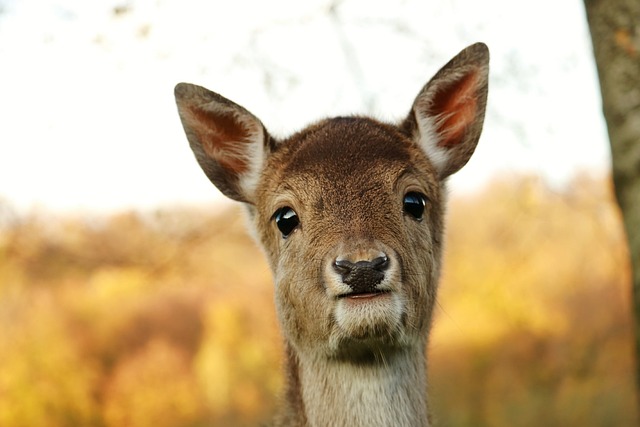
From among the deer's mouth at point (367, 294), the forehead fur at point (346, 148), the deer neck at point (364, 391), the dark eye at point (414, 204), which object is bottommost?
the deer neck at point (364, 391)

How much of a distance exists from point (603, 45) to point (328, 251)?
13.8 ft

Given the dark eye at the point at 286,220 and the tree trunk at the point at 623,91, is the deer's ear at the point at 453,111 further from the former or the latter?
the tree trunk at the point at 623,91

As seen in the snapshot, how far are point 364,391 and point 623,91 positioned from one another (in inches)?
160

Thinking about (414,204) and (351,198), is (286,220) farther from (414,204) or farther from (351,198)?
(414,204)

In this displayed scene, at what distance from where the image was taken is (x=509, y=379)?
923 inches

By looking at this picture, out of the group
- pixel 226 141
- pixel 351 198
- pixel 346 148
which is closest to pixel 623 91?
pixel 346 148

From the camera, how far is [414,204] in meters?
5.27

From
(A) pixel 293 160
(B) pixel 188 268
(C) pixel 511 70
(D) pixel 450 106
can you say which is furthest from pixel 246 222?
(B) pixel 188 268

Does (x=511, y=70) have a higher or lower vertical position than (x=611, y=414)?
higher

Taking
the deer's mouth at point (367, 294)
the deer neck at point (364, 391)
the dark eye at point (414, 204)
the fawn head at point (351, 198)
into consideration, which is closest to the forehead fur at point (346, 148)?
the fawn head at point (351, 198)

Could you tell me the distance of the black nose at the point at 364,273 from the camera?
14.6ft

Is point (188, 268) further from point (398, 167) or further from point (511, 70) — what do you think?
point (398, 167)

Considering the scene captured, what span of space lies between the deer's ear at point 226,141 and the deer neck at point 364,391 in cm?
144

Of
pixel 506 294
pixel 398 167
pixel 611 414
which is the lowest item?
pixel 611 414
